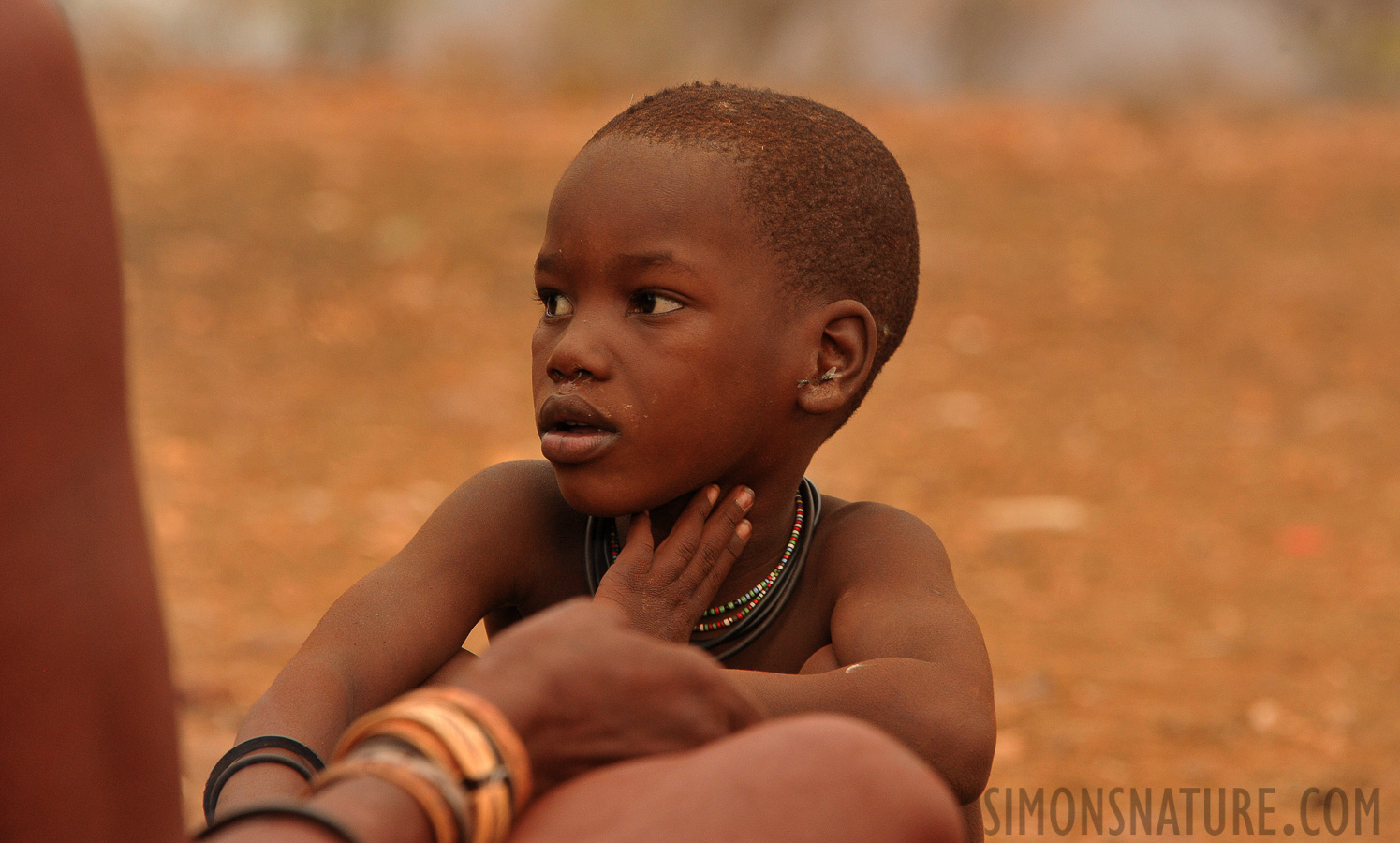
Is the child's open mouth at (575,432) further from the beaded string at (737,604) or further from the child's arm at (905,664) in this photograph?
the child's arm at (905,664)

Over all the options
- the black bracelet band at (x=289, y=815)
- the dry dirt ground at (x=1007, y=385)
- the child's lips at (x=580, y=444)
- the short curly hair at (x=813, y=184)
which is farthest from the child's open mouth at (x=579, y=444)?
the dry dirt ground at (x=1007, y=385)

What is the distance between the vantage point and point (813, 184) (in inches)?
95.0

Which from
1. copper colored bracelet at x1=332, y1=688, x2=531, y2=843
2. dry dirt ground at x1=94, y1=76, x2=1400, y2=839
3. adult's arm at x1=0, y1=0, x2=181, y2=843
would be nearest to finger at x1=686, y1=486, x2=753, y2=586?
copper colored bracelet at x1=332, y1=688, x2=531, y2=843

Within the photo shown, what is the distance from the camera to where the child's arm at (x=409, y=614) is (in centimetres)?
215

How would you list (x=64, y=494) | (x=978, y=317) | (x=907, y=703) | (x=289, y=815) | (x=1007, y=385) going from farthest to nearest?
(x=978, y=317)
(x=1007, y=385)
(x=907, y=703)
(x=289, y=815)
(x=64, y=494)

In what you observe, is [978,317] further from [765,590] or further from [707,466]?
[707,466]

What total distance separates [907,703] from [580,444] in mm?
611

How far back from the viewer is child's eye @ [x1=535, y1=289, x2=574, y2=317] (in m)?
2.36

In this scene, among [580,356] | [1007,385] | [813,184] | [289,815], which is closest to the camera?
[289,815]

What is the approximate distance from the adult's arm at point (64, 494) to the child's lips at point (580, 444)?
97 cm

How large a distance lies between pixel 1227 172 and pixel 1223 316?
266cm

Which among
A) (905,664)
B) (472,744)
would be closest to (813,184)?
(905,664)

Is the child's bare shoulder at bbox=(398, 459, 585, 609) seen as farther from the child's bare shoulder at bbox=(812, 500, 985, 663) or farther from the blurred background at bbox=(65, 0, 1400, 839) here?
the blurred background at bbox=(65, 0, 1400, 839)

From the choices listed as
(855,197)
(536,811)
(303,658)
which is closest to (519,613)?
(303,658)
